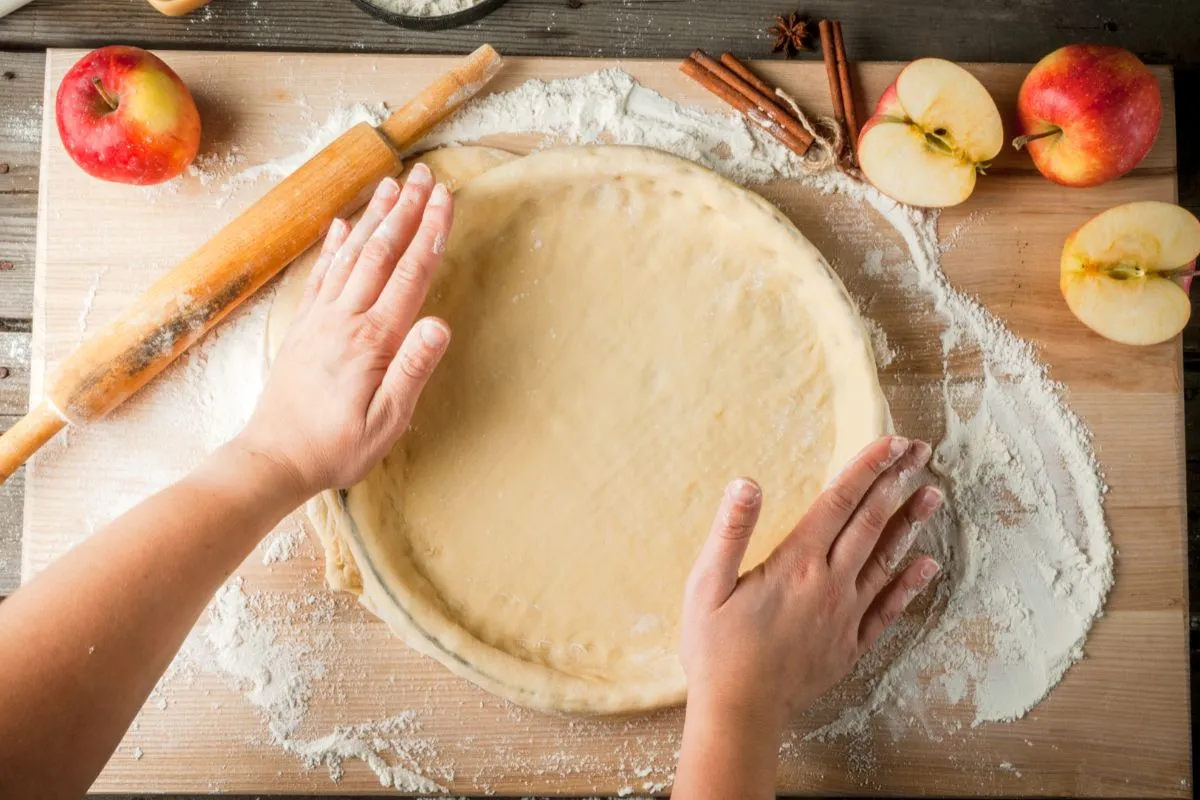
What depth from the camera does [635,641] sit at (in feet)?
3.82

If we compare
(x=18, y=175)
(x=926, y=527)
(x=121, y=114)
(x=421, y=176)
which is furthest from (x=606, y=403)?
(x=18, y=175)

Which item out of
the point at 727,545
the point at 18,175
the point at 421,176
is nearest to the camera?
the point at 727,545

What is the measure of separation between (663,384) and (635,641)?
0.34 meters

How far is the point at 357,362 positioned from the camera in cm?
106

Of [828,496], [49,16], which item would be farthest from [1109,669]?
[49,16]

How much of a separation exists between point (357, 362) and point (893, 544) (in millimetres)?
705

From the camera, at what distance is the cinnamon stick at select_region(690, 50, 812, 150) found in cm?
124

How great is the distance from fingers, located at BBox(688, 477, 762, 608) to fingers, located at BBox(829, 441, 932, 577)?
0.14 meters

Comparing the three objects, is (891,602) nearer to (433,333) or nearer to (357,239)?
(433,333)

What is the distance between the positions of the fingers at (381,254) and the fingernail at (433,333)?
107 millimetres

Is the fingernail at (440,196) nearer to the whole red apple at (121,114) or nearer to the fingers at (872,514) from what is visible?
the whole red apple at (121,114)

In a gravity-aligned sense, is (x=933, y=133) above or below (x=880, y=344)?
above

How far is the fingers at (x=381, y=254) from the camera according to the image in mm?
1080

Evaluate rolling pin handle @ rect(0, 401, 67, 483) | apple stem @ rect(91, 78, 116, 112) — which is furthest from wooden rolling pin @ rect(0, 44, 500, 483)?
apple stem @ rect(91, 78, 116, 112)
